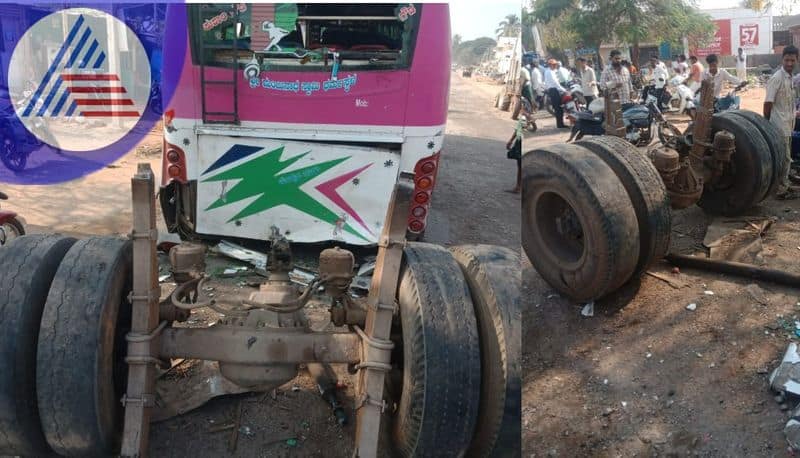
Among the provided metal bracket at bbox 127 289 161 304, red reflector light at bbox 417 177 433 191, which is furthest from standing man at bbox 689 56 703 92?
metal bracket at bbox 127 289 161 304

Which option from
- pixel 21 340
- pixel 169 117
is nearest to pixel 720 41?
pixel 169 117

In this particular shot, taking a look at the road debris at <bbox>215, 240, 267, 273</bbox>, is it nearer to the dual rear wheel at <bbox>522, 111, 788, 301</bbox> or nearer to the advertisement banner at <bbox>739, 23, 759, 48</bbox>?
the dual rear wheel at <bbox>522, 111, 788, 301</bbox>

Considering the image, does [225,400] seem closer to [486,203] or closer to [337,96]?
[337,96]

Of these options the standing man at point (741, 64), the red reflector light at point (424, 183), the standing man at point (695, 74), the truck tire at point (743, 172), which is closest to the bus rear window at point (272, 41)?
the red reflector light at point (424, 183)

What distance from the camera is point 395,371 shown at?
91.4 inches

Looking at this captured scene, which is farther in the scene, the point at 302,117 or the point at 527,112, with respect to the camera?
the point at 302,117

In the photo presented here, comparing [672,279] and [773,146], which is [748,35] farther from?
[672,279]

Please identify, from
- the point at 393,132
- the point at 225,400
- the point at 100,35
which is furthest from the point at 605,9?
the point at 100,35

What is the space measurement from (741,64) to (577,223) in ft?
17.7

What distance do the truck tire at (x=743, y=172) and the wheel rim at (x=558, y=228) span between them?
2106mm

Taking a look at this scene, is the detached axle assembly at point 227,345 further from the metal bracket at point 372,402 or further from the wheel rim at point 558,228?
the wheel rim at point 558,228

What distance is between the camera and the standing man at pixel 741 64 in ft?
24.1

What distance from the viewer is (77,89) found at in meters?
11.8

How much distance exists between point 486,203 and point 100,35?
29.2 feet
